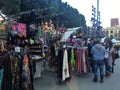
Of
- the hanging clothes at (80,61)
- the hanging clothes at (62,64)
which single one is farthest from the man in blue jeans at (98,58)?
the hanging clothes at (62,64)

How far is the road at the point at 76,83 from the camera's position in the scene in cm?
1050

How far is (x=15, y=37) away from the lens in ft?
34.7

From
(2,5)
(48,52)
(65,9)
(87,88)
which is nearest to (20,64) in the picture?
(87,88)

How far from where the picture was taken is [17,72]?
7.55 metres

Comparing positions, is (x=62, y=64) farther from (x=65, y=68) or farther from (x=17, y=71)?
(x=17, y=71)

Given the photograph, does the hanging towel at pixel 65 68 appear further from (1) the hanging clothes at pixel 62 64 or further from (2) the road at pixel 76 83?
(2) the road at pixel 76 83

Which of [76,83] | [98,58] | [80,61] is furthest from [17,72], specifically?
[80,61]

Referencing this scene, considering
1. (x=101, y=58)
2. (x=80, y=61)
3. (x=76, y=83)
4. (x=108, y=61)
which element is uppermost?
(x=101, y=58)

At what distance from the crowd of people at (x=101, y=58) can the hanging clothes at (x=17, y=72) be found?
438 cm

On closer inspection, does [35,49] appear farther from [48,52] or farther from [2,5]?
[2,5]

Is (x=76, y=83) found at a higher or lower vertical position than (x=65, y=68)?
lower

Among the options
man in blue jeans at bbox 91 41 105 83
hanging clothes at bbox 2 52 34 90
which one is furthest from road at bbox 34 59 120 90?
hanging clothes at bbox 2 52 34 90

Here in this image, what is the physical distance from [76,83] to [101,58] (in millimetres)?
1331

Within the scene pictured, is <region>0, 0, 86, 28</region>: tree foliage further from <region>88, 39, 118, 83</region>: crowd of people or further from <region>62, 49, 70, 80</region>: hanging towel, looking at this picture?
<region>62, 49, 70, 80</region>: hanging towel
